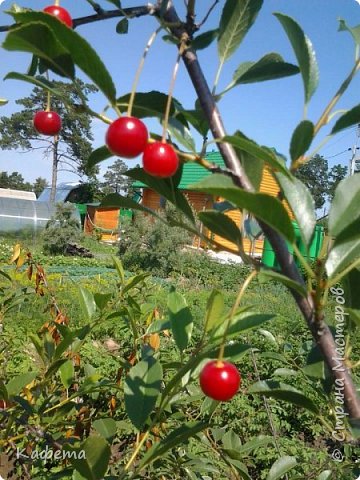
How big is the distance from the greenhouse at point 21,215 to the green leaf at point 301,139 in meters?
15.4

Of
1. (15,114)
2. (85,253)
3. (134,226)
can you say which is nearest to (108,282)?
(134,226)

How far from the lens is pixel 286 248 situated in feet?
1.51

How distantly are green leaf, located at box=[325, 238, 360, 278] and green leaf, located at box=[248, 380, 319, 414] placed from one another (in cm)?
20

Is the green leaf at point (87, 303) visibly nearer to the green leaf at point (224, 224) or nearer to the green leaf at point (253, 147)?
the green leaf at point (224, 224)

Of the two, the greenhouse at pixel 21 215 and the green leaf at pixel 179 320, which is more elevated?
the greenhouse at pixel 21 215

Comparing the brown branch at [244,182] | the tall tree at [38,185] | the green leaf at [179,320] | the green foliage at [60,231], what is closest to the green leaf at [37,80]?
the brown branch at [244,182]

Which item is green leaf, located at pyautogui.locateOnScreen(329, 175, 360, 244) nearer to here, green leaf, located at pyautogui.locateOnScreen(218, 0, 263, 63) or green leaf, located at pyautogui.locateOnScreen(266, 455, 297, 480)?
green leaf, located at pyautogui.locateOnScreen(218, 0, 263, 63)

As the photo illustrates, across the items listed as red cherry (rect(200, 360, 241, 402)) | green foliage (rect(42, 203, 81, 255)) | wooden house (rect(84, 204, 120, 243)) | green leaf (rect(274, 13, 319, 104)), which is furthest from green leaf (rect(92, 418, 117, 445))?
wooden house (rect(84, 204, 120, 243))

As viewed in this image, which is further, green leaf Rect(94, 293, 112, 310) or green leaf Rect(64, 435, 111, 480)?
green leaf Rect(94, 293, 112, 310)

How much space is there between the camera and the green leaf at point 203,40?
488mm

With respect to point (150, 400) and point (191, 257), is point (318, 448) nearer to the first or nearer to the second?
point (150, 400)

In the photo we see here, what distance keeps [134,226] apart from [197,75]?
11.4 meters

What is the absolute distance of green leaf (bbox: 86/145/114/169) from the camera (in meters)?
0.55

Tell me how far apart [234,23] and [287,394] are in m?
0.47
